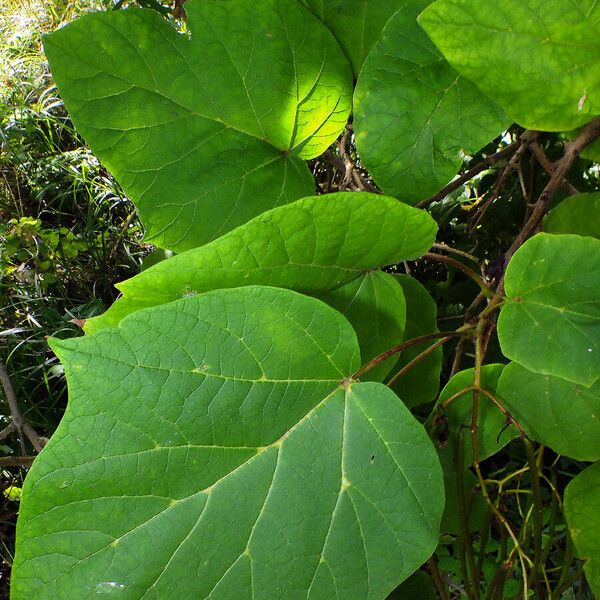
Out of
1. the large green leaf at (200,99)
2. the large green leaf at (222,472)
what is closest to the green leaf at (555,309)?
the large green leaf at (222,472)

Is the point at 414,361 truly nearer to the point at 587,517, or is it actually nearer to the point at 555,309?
the point at 555,309

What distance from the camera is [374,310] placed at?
52 cm

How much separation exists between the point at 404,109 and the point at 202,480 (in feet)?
1.06

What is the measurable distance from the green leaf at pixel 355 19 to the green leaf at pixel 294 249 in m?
0.20

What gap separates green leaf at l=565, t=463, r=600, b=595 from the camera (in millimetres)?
577

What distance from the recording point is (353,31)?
22.4 inches

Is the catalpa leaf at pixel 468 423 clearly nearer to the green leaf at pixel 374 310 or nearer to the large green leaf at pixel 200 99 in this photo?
the green leaf at pixel 374 310

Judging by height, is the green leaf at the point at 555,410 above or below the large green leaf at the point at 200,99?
below

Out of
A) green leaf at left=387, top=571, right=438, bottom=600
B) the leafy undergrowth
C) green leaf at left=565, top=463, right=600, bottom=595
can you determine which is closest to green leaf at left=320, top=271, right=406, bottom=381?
green leaf at left=565, top=463, right=600, bottom=595

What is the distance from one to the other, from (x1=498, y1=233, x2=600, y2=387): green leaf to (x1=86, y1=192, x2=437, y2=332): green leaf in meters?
0.08

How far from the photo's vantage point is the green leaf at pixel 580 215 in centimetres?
58

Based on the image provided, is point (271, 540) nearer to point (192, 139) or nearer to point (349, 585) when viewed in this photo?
point (349, 585)

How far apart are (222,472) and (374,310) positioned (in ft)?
0.62

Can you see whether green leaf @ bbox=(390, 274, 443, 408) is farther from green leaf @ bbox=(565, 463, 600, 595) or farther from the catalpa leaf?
green leaf @ bbox=(565, 463, 600, 595)
